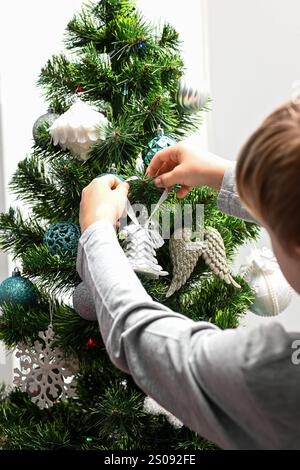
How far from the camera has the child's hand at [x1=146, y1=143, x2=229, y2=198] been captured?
32.2 inches

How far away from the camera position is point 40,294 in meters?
1.01

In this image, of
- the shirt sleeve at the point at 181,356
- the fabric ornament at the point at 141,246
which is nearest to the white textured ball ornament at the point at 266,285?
the fabric ornament at the point at 141,246

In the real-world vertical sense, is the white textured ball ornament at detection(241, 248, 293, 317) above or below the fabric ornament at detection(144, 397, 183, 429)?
above

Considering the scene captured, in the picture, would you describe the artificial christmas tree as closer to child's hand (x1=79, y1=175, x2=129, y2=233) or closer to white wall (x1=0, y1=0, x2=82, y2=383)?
child's hand (x1=79, y1=175, x2=129, y2=233)

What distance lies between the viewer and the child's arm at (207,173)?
816 millimetres

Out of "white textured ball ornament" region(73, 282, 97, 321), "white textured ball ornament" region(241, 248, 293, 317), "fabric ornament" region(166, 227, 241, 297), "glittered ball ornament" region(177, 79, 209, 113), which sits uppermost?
"glittered ball ornament" region(177, 79, 209, 113)

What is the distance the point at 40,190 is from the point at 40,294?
5.9 inches

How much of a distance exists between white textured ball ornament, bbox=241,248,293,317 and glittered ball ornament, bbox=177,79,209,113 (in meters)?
0.24

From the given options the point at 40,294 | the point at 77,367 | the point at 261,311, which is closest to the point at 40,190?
the point at 40,294

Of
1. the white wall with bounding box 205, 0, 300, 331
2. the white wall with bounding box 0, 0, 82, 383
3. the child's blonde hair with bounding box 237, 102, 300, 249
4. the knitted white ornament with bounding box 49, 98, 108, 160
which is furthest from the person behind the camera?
the white wall with bounding box 205, 0, 300, 331

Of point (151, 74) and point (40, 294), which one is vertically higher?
point (151, 74)

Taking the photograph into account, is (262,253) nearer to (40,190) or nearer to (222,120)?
(40,190)

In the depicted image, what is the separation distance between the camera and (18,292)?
979 mm

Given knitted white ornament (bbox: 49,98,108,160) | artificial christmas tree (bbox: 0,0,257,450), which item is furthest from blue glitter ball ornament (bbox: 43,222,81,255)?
knitted white ornament (bbox: 49,98,108,160)
